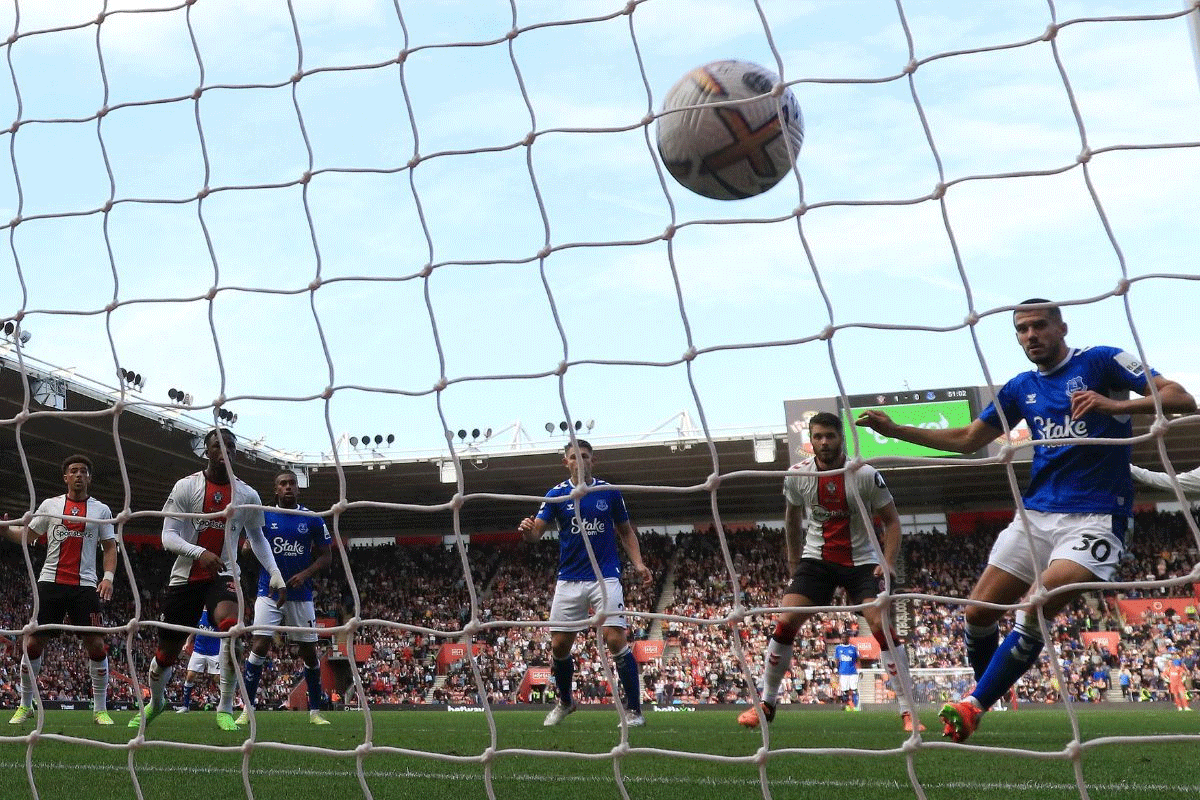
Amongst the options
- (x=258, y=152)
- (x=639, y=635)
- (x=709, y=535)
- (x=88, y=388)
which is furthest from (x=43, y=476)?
(x=258, y=152)

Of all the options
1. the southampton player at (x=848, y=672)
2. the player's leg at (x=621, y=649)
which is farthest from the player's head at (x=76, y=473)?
the southampton player at (x=848, y=672)

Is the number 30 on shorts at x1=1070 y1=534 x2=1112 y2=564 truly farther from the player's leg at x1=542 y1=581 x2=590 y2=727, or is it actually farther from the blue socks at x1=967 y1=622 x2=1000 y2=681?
the player's leg at x1=542 y1=581 x2=590 y2=727

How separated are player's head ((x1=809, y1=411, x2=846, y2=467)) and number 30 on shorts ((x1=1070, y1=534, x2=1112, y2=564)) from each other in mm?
1429

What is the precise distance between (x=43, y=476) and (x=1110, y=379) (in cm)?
2575

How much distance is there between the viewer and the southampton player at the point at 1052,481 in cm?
441

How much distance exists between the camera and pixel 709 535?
28.4 metres

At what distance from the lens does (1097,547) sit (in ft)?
14.4

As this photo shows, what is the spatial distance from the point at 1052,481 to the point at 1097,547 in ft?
1.15

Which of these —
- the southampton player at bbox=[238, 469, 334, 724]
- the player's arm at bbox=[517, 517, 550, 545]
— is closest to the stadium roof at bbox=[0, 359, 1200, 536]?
the southampton player at bbox=[238, 469, 334, 724]

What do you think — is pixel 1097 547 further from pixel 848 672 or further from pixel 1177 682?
pixel 1177 682

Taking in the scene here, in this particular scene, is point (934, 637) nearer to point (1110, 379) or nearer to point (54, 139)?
point (1110, 379)

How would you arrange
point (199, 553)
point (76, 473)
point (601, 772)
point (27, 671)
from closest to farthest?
point (601, 772) < point (199, 553) < point (76, 473) < point (27, 671)

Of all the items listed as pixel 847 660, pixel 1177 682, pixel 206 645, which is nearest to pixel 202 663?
pixel 206 645

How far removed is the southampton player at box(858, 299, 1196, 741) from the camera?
4410 mm
